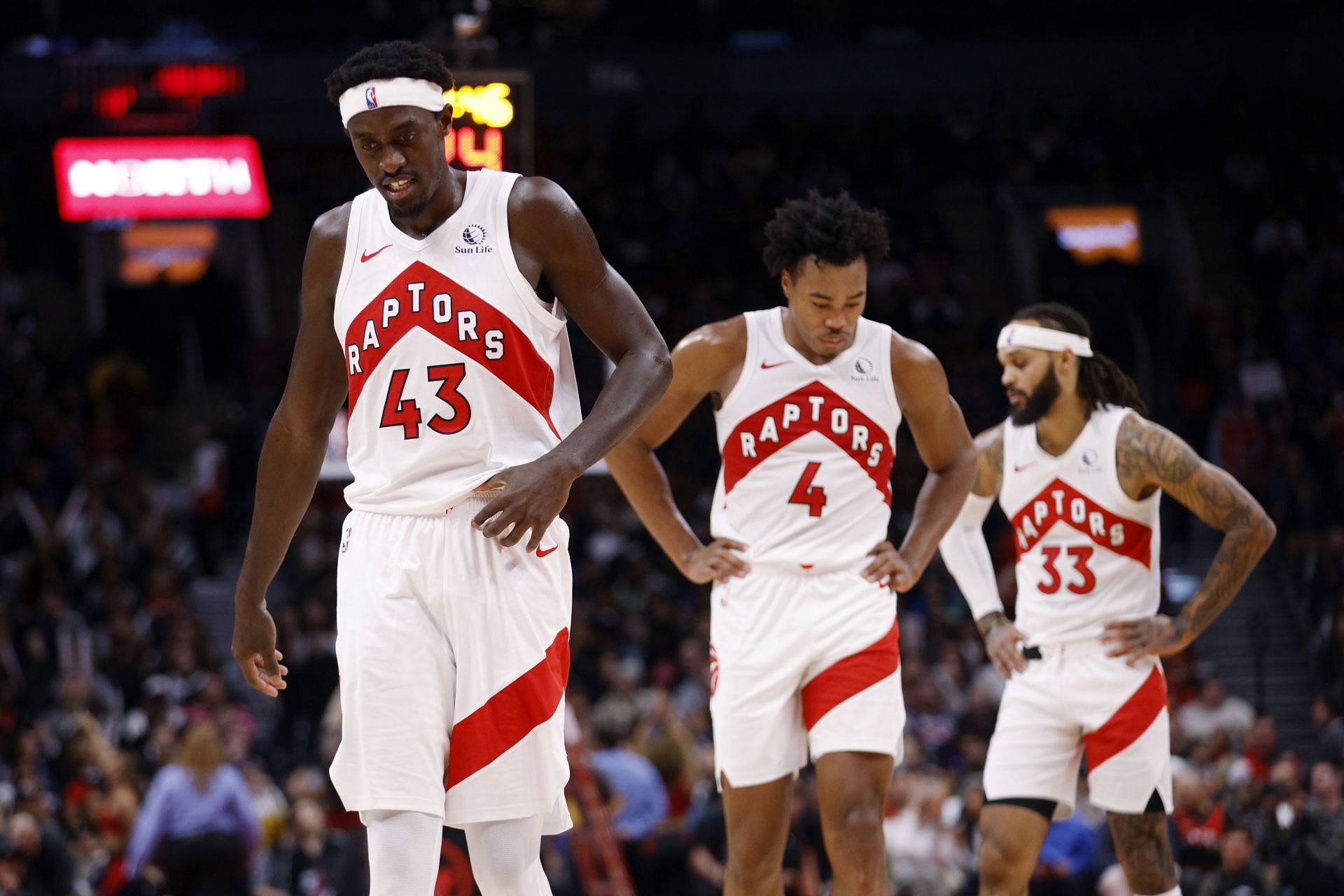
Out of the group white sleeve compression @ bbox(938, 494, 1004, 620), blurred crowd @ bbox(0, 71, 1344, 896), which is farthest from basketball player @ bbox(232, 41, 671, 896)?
blurred crowd @ bbox(0, 71, 1344, 896)

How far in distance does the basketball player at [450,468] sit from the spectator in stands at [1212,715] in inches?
386

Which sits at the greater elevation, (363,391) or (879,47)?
(879,47)

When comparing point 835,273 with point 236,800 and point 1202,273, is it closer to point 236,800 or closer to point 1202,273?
point 236,800

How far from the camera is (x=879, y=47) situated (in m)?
22.5

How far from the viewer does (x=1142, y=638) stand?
624 cm

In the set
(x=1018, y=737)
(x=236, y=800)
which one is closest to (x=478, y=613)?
(x=1018, y=737)

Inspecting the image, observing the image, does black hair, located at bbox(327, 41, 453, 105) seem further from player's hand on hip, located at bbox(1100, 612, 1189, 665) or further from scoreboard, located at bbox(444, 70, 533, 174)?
scoreboard, located at bbox(444, 70, 533, 174)

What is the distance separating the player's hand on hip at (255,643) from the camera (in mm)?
4348

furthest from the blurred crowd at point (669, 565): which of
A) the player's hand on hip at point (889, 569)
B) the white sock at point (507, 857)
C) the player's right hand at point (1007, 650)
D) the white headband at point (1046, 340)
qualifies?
the white sock at point (507, 857)

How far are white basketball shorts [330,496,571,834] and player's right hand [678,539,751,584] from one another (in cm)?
177

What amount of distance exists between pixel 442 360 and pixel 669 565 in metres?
11.9

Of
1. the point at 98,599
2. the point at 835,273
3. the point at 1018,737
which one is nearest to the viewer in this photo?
the point at 835,273

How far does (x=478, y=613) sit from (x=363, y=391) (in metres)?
0.64

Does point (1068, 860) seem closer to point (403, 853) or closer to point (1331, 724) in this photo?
point (1331, 724)
